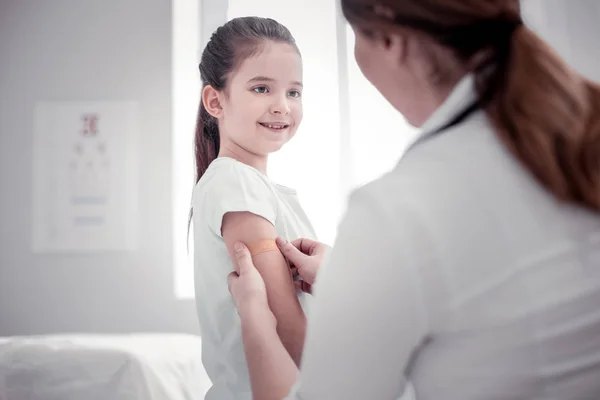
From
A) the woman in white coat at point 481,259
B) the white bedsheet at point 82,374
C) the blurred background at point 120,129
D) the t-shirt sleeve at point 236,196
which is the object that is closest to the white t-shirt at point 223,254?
the t-shirt sleeve at point 236,196

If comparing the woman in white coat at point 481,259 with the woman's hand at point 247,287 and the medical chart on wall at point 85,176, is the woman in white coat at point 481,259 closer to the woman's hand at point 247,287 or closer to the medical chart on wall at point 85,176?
the woman's hand at point 247,287

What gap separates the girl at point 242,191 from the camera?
892mm

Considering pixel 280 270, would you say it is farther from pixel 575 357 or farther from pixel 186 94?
pixel 186 94

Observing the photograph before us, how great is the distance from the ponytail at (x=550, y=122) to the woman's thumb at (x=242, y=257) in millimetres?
463

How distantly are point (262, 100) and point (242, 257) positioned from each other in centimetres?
35

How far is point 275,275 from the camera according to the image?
0.87m

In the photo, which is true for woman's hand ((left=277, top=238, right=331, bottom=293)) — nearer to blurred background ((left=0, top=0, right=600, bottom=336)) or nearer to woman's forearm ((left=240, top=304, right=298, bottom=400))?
woman's forearm ((left=240, top=304, right=298, bottom=400))

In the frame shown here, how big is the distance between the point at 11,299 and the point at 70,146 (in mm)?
806

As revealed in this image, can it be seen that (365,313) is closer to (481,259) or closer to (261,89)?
(481,259)

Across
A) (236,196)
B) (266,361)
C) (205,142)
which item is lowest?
(266,361)

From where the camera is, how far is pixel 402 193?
0.47 m

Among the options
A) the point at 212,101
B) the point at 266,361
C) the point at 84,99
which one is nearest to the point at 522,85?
the point at 266,361

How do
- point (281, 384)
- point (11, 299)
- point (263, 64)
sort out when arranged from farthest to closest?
1. point (11, 299)
2. point (263, 64)
3. point (281, 384)

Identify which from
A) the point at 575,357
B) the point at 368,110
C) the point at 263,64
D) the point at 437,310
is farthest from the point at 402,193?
the point at 368,110
